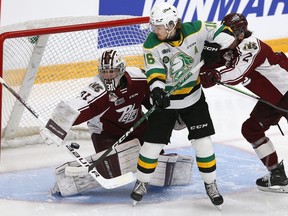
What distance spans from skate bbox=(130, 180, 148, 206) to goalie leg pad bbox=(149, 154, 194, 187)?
0.64 feet

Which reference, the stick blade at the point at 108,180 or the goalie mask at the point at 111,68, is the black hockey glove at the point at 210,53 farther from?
the stick blade at the point at 108,180

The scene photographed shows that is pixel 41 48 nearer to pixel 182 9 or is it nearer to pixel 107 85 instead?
pixel 107 85

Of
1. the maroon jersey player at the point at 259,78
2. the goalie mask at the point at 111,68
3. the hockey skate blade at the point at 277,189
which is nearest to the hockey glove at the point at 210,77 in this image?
the maroon jersey player at the point at 259,78

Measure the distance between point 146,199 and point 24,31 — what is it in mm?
1050

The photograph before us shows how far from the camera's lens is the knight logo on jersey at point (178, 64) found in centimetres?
333

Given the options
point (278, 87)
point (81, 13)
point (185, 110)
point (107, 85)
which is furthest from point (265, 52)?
point (81, 13)

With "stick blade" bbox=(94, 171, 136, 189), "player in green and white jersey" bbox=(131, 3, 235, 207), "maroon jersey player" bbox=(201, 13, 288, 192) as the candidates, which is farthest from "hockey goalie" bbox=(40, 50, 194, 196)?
"maroon jersey player" bbox=(201, 13, 288, 192)

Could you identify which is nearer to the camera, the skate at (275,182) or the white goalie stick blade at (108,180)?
the white goalie stick blade at (108,180)

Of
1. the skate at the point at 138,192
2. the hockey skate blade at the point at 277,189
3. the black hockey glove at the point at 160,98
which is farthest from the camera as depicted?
the hockey skate blade at the point at 277,189

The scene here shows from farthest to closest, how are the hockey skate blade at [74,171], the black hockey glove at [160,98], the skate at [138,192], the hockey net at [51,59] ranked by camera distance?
the hockey net at [51,59] → the hockey skate blade at [74,171] → the skate at [138,192] → the black hockey glove at [160,98]

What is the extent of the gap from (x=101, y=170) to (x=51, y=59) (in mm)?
907

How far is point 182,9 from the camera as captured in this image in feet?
18.1

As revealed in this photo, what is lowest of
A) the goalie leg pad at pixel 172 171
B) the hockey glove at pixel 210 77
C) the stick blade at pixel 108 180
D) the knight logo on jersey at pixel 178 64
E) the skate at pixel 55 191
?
the skate at pixel 55 191

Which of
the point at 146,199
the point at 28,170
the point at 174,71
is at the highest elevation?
the point at 174,71
